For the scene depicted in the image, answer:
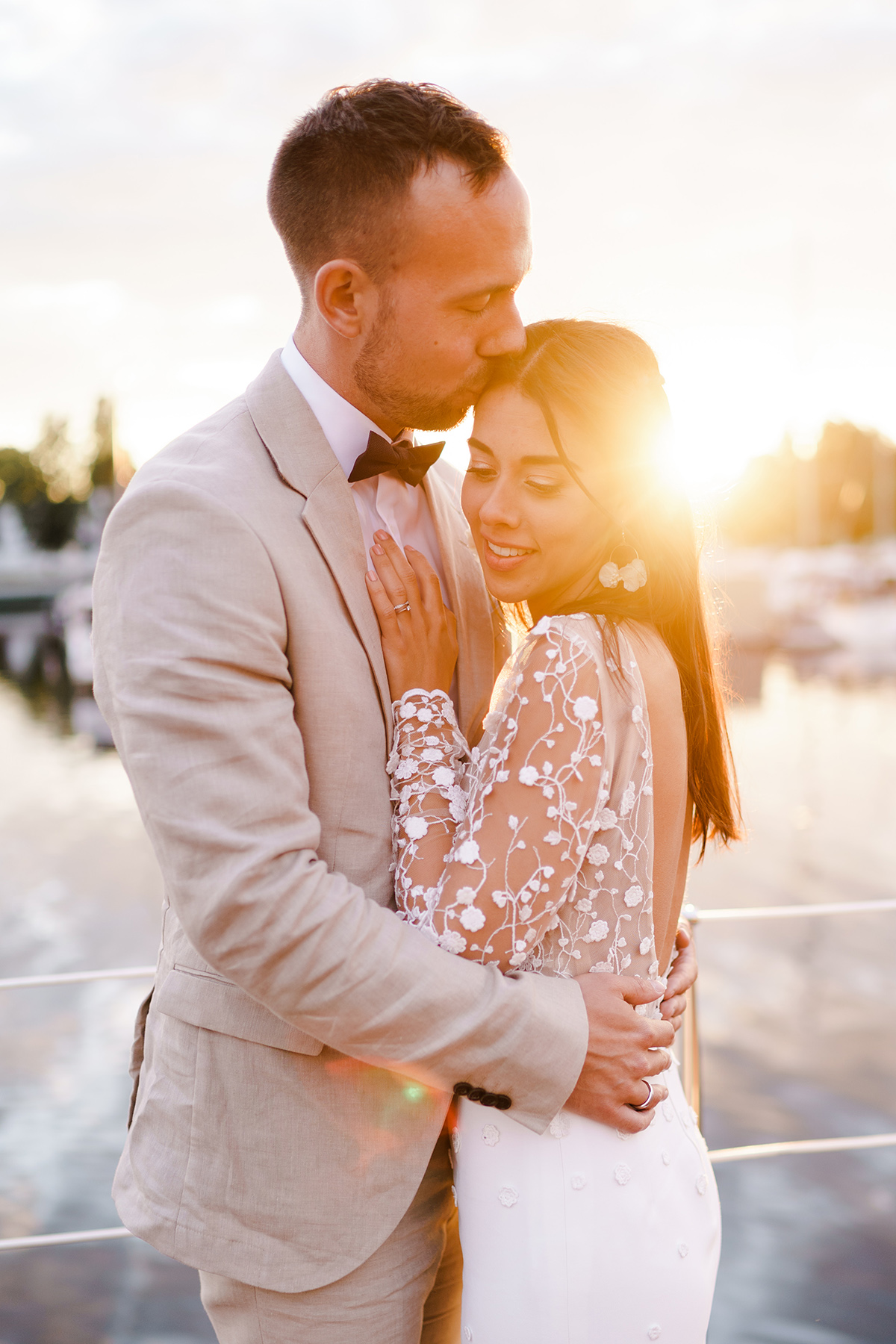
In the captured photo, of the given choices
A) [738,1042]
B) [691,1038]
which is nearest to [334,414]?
[691,1038]

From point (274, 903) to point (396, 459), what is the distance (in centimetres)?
81

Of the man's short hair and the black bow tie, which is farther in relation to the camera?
the black bow tie

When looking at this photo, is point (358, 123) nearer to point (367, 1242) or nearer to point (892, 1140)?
point (367, 1242)

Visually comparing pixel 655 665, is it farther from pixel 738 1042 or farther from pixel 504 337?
pixel 738 1042

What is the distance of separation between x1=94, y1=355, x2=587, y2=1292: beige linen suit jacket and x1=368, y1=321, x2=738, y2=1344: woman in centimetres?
7

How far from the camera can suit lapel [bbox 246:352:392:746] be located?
157cm

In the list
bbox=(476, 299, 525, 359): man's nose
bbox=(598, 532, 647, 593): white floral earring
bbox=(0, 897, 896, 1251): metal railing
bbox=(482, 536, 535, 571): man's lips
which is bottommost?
bbox=(0, 897, 896, 1251): metal railing

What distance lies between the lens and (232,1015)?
1526 millimetres

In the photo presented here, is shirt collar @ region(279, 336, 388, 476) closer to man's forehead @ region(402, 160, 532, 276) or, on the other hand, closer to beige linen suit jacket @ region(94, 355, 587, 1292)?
beige linen suit jacket @ region(94, 355, 587, 1292)

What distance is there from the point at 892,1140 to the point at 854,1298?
1198 mm

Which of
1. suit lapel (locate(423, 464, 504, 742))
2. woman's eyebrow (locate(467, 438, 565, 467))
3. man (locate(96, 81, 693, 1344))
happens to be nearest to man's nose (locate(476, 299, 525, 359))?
man (locate(96, 81, 693, 1344))

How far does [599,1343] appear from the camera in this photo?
4.84ft

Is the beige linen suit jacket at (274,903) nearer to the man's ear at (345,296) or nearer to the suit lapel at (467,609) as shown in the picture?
the man's ear at (345,296)

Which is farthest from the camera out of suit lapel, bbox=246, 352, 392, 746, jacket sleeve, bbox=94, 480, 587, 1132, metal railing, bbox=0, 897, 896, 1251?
metal railing, bbox=0, 897, 896, 1251
